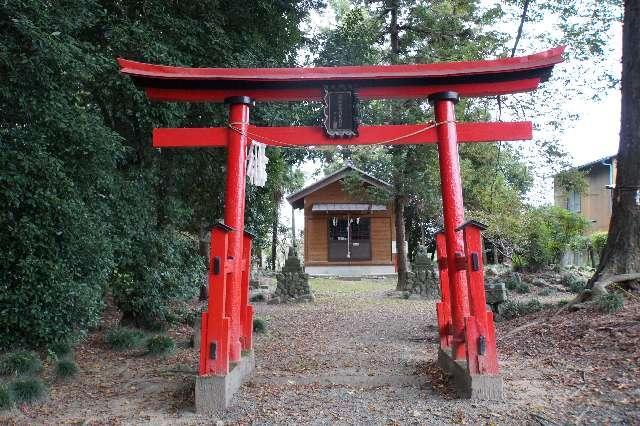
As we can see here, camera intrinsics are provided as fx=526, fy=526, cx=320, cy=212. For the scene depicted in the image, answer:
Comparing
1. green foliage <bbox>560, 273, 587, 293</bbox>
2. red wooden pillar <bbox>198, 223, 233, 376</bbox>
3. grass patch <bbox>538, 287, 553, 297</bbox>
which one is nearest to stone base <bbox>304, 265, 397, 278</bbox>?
green foliage <bbox>560, 273, 587, 293</bbox>

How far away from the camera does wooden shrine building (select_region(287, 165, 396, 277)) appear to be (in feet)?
79.7

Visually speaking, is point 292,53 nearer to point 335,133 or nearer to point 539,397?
point 335,133

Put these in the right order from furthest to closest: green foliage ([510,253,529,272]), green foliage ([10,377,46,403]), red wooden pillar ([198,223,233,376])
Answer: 1. green foliage ([510,253,529,272])
2. green foliage ([10,377,46,403])
3. red wooden pillar ([198,223,233,376])

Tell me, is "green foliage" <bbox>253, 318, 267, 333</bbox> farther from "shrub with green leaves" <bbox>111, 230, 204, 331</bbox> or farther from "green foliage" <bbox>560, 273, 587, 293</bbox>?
"green foliage" <bbox>560, 273, 587, 293</bbox>

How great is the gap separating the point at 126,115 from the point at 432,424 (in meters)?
6.43

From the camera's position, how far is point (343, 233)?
24.9 metres

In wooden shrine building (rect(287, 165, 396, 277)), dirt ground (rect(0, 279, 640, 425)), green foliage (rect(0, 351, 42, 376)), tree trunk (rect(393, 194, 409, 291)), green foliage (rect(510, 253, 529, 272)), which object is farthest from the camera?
wooden shrine building (rect(287, 165, 396, 277))

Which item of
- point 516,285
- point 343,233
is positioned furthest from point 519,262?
point 343,233

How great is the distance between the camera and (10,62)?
5.87 m

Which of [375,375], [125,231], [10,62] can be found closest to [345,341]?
[375,375]

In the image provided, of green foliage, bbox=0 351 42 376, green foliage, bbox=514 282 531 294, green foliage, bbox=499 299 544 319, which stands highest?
green foliage, bbox=514 282 531 294

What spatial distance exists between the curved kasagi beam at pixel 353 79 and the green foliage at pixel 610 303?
10.7ft

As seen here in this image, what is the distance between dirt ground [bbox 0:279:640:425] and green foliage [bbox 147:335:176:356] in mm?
181

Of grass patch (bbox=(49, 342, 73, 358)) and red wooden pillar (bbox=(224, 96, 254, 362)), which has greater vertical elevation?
red wooden pillar (bbox=(224, 96, 254, 362))
